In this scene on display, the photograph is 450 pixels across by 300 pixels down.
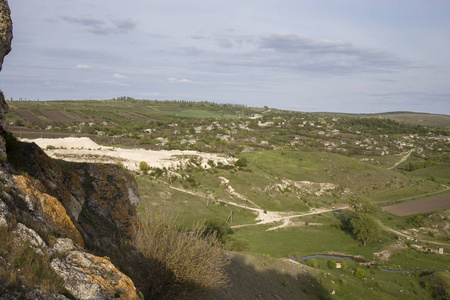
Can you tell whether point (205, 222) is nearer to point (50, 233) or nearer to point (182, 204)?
point (182, 204)

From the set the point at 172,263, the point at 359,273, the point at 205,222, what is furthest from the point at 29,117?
the point at 172,263

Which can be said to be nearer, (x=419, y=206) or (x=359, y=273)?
(x=359, y=273)

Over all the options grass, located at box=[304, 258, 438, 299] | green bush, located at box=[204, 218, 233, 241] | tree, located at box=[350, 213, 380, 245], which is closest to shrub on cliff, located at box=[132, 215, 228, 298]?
green bush, located at box=[204, 218, 233, 241]

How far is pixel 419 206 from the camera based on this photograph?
239ft

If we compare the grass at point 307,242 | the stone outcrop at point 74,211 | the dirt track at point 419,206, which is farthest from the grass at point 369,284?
the dirt track at point 419,206

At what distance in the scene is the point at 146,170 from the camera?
184 ft

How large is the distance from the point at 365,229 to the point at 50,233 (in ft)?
177

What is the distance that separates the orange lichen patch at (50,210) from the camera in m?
7.59

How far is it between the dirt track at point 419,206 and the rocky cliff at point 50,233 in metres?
71.0

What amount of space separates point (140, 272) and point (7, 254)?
17.4ft

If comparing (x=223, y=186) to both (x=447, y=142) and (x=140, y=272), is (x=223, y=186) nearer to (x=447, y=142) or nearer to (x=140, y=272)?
(x=140, y=272)

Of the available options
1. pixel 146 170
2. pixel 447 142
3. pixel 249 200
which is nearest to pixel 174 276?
pixel 146 170

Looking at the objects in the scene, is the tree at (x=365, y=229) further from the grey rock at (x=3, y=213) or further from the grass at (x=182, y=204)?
the grey rock at (x=3, y=213)

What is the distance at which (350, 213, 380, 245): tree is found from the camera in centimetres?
5184
